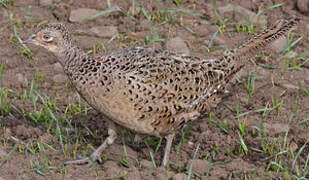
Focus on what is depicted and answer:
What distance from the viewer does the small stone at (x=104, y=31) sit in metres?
6.41

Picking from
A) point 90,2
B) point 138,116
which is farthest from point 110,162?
point 90,2

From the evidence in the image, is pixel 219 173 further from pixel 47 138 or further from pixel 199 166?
pixel 47 138

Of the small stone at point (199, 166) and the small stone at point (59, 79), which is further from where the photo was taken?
the small stone at point (59, 79)

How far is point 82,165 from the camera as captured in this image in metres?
4.76

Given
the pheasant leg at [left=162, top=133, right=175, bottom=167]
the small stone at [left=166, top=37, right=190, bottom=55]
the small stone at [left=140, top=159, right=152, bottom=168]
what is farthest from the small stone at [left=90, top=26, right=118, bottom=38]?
the small stone at [left=140, top=159, right=152, bottom=168]

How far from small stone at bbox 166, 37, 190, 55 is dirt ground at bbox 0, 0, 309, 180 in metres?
0.01

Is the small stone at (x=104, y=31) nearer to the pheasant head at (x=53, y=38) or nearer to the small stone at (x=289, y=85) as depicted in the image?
the pheasant head at (x=53, y=38)

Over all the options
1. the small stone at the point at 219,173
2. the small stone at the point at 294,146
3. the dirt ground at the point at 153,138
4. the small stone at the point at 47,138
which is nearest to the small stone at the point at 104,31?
the dirt ground at the point at 153,138

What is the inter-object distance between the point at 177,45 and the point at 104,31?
91 cm

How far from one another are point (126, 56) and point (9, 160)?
1.31 m

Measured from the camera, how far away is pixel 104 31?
Answer: 6457mm

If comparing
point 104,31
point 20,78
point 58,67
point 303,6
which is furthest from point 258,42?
point 20,78

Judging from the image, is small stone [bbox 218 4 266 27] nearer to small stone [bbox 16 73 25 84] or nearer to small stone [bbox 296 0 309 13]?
small stone [bbox 296 0 309 13]

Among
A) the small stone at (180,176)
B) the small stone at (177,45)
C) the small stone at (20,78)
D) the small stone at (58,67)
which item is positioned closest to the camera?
the small stone at (180,176)
